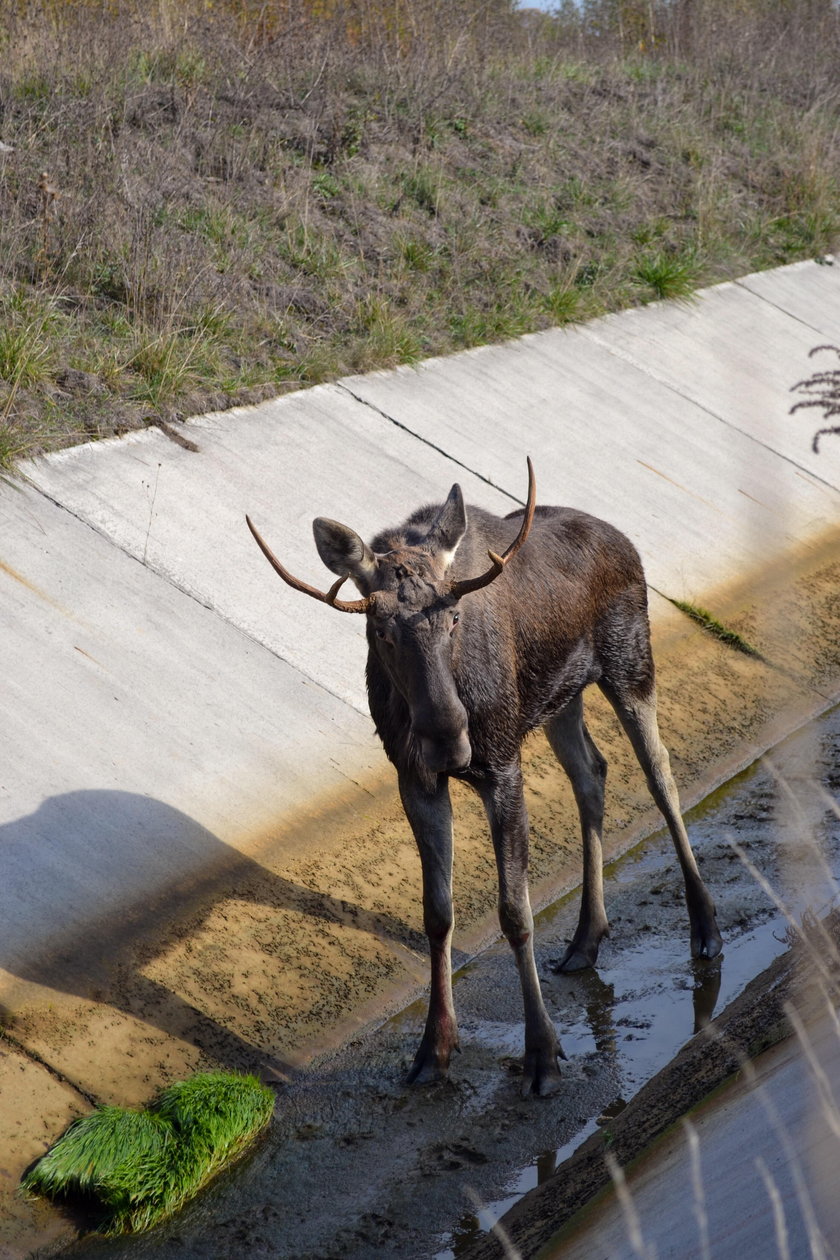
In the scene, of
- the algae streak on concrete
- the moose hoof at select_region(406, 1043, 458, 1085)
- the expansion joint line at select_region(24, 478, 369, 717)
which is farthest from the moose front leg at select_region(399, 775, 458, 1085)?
the expansion joint line at select_region(24, 478, 369, 717)

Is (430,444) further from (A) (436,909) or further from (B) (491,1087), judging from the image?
(B) (491,1087)

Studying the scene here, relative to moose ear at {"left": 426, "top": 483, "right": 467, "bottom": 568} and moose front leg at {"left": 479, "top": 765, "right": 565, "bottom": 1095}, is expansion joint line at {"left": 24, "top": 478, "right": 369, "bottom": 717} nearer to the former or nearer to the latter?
moose front leg at {"left": 479, "top": 765, "right": 565, "bottom": 1095}

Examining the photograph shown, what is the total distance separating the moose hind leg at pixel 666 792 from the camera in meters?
5.95

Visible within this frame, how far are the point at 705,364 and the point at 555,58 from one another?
684 centimetres

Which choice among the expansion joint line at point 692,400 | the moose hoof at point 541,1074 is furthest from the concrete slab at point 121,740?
the expansion joint line at point 692,400

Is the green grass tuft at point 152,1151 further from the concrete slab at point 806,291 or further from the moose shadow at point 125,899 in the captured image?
the concrete slab at point 806,291

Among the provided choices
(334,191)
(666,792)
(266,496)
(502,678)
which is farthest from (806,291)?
(502,678)

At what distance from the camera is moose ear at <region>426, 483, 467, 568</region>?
4.81m

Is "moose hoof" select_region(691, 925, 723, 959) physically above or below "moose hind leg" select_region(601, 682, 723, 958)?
below

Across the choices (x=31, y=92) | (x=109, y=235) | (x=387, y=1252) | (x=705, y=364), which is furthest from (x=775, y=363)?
(x=387, y=1252)

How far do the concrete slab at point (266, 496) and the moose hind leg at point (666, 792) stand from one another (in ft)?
5.37

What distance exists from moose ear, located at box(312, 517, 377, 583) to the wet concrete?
1657 mm

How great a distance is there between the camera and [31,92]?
39.2 feet

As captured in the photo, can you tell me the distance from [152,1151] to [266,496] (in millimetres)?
4658
